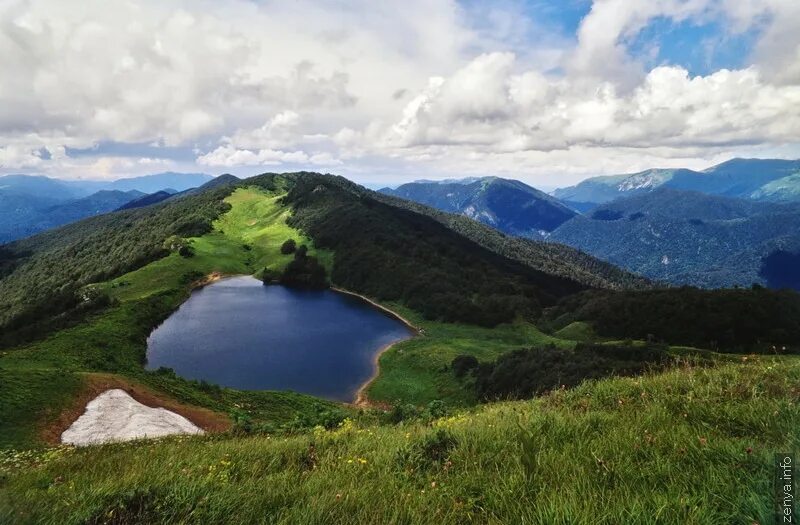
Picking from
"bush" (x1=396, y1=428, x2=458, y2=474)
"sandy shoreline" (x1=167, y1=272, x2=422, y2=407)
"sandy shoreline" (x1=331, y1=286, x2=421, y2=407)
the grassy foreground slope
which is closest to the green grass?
"sandy shoreline" (x1=167, y1=272, x2=422, y2=407)

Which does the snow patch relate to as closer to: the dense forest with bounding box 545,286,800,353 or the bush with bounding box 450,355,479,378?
the bush with bounding box 450,355,479,378

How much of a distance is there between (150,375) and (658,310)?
103735mm

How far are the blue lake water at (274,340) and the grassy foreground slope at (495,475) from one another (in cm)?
6050

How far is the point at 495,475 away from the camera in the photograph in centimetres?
520

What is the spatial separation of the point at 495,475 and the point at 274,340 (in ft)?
296

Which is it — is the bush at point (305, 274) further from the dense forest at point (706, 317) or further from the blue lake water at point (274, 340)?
the dense forest at point (706, 317)

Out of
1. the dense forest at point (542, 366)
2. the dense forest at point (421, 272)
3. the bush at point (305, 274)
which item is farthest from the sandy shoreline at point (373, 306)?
the dense forest at point (542, 366)

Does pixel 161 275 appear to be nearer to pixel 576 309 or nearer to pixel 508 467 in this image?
pixel 576 309

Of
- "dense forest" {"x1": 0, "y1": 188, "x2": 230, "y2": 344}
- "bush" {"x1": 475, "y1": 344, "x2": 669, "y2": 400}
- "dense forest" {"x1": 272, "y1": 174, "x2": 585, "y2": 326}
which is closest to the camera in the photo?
"bush" {"x1": 475, "y1": 344, "x2": 669, "y2": 400}

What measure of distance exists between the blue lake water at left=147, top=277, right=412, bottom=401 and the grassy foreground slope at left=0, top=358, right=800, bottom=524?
60.5 meters

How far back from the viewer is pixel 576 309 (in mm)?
126188

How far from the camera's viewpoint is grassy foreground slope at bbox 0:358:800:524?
412cm

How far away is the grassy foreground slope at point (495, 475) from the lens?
4.12 m

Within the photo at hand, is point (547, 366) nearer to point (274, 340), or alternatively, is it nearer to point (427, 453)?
point (427, 453)
